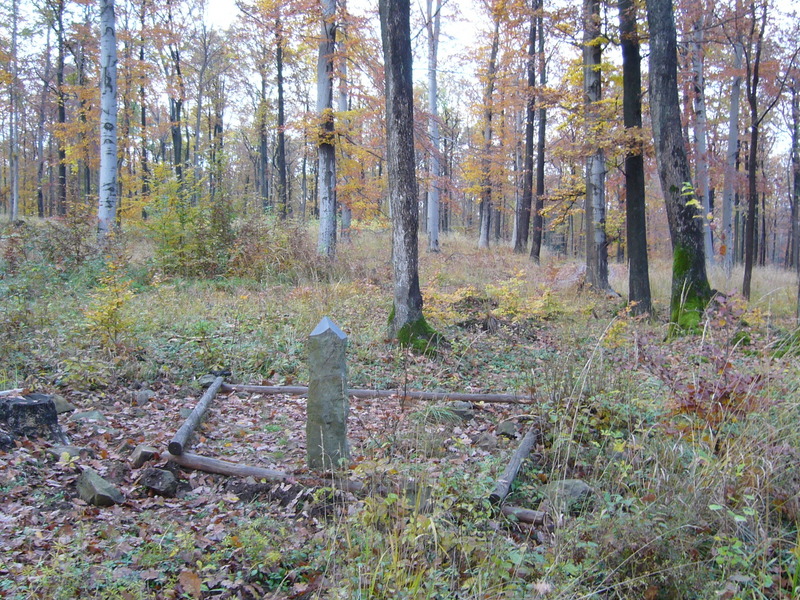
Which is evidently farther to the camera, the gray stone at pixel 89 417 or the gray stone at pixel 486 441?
the gray stone at pixel 89 417

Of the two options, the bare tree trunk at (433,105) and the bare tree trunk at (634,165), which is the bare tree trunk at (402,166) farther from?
the bare tree trunk at (433,105)

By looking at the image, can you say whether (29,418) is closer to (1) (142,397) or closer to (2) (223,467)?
(1) (142,397)

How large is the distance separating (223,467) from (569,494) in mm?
2741

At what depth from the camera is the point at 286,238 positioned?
42.4 feet

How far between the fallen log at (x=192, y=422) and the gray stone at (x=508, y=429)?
2900mm

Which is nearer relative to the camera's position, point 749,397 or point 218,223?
point 749,397

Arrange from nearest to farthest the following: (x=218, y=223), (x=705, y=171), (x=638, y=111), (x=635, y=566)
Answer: (x=635, y=566)
(x=638, y=111)
(x=218, y=223)
(x=705, y=171)

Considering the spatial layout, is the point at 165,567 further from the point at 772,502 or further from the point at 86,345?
the point at 86,345

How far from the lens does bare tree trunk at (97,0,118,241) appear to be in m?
12.6

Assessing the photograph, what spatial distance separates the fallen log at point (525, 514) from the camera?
3.53m

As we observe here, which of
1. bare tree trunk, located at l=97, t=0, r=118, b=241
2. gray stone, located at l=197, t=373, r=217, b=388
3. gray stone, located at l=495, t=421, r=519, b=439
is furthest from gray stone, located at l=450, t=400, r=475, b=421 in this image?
bare tree trunk, located at l=97, t=0, r=118, b=241

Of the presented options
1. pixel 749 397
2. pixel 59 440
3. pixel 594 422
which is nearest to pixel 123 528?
pixel 59 440

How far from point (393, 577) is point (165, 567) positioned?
4.48 feet

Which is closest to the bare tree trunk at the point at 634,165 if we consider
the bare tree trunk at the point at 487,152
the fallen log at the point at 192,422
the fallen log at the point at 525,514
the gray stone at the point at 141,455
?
the fallen log at the point at 525,514
